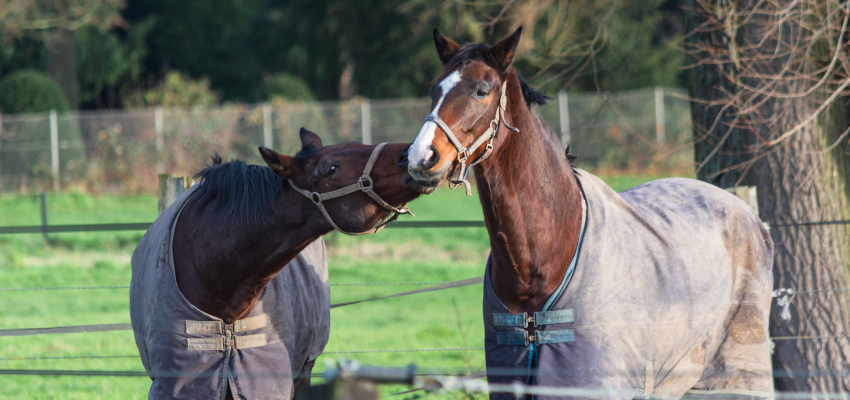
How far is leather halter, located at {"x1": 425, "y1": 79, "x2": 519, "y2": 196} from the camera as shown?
2.89 metres

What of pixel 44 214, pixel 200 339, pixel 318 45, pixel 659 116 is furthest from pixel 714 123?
pixel 318 45

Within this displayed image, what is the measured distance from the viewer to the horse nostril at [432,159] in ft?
9.16

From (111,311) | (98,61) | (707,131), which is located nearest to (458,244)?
(111,311)

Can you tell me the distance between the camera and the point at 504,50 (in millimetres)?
3066

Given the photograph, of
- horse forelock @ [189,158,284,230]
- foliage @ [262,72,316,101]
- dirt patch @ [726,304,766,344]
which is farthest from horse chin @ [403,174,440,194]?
foliage @ [262,72,316,101]

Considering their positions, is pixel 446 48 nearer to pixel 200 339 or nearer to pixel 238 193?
pixel 238 193

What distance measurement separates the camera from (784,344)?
15.3ft

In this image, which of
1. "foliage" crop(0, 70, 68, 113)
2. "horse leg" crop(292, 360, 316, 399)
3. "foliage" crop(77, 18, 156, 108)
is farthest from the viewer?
"foliage" crop(77, 18, 156, 108)

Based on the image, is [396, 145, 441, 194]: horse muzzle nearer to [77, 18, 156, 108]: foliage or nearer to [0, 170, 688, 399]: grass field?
[0, 170, 688, 399]: grass field

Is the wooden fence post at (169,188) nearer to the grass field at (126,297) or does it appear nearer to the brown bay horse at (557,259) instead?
the grass field at (126,297)

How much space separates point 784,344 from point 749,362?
1.35 meters

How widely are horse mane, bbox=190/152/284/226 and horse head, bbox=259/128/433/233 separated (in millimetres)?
123

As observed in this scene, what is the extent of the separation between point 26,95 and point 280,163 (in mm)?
18095

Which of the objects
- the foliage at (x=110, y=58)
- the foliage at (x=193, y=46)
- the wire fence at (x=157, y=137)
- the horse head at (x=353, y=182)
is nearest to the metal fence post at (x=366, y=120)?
the wire fence at (x=157, y=137)
